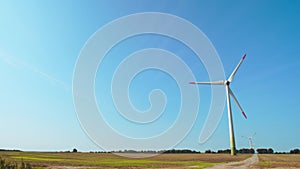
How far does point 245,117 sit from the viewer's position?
7006 cm

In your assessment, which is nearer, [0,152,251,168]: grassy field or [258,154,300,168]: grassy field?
[0,152,251,168]: grassy field

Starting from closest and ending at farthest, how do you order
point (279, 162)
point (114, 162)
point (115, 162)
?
point (115, 162), point (114, 162), point (279, 162)

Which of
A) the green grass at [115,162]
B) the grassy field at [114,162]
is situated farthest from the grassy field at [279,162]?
the green grass at [115,162]

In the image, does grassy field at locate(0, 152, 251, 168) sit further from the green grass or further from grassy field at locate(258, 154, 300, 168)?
grassy field at locate(258, 154, 300, 168)

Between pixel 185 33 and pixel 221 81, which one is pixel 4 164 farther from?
pixel 221 81

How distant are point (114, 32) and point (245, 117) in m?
57.6

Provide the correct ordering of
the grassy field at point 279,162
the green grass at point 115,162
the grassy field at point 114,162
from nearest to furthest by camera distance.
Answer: the grassy field at point 114,162 < the grassy field at point 279,162 < the green grass at point 115,162

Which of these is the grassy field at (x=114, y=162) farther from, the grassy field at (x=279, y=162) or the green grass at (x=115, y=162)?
the grassy field at (x=279, y=162)

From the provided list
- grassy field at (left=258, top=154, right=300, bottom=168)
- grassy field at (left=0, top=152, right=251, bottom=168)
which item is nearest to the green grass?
grassy field at (left=0, top=152, right=251, bottom=168)

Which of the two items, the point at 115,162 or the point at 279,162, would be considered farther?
the point at 279,162

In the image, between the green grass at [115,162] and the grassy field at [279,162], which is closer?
the grassy field at [279,162]

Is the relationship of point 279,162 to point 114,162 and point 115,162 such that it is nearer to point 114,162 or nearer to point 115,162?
point 115,162

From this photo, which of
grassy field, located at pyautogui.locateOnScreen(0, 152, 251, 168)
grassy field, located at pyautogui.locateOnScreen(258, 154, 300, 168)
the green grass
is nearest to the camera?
grassy field, located at pyautogui.locateOnScreen(0, 152, 251, 168)

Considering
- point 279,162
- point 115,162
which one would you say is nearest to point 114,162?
point 115,162
